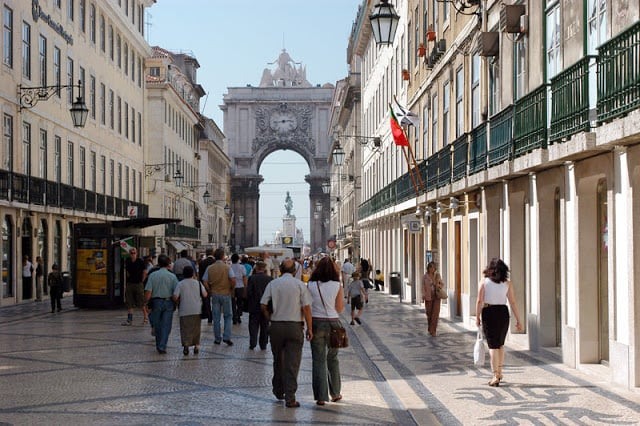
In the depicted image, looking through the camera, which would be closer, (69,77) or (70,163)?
(69,77)

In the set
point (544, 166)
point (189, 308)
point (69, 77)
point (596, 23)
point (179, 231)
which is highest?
point (69, 77)

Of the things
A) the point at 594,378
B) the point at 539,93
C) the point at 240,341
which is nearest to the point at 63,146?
the point at 240,341

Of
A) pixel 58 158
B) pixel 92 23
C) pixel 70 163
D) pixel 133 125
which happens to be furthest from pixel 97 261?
pixel 133 125

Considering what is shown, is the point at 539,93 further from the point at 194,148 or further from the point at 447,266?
the point at 194,148

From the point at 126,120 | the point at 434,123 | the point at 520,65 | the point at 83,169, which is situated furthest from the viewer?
the point at 126,120

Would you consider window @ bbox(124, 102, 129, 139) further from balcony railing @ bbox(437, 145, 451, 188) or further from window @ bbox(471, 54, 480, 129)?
window @ bbox(471, 54, 480, 129)

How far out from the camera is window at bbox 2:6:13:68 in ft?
106

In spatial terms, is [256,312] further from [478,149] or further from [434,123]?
[434,123]

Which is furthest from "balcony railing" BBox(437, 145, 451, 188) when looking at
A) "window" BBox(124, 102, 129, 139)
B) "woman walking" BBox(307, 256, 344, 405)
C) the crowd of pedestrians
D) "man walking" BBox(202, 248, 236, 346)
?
"window" BBox(124, 102, 129, 139)

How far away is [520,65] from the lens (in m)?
18.5

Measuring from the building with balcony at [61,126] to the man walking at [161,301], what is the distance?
1527 cm

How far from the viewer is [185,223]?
250ft

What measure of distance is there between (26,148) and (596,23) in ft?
83.1

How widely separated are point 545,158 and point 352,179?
54.3 m
